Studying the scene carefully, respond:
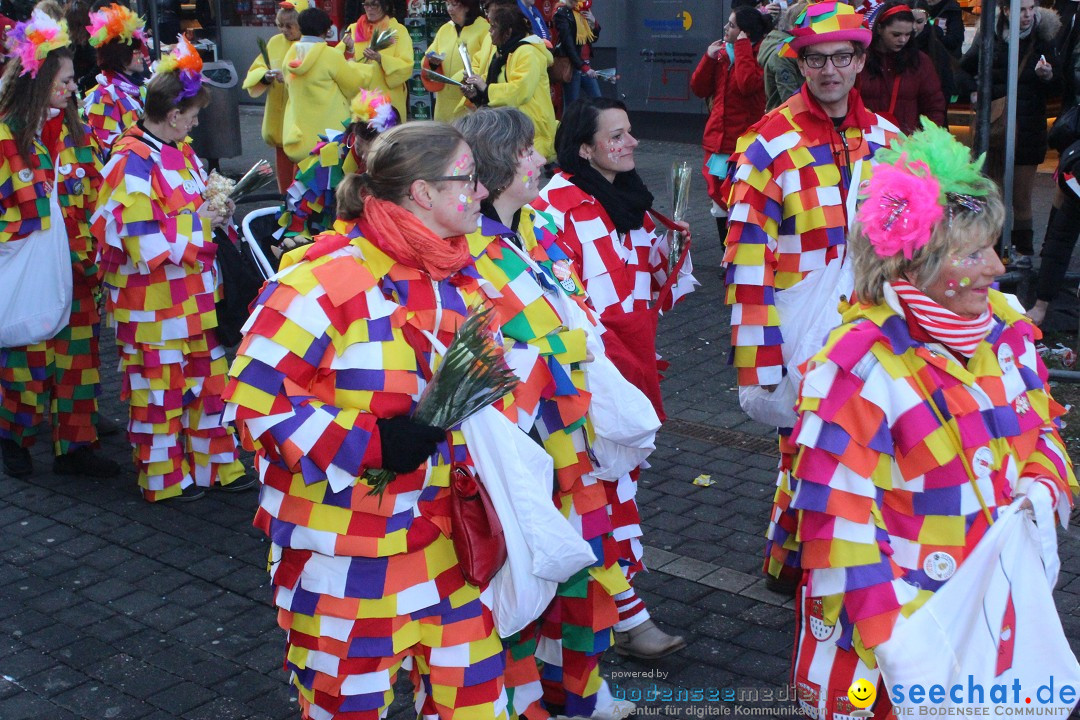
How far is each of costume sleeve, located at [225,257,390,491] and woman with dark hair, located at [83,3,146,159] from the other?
5534 mm

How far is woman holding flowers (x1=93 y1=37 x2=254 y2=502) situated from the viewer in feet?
19.2

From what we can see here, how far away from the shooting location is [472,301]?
333 centimetres

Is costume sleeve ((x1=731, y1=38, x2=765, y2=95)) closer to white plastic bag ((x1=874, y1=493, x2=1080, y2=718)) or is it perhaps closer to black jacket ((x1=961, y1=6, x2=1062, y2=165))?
black jacket ((x1=961, y1=6, x2=1062, y2=165))

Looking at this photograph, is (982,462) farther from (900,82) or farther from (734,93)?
(734,93)

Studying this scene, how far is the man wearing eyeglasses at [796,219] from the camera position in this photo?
4676 millimetres

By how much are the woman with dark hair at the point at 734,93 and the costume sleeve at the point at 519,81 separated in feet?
4.33

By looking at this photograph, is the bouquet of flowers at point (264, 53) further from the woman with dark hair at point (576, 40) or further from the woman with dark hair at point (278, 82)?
the woman with dark hair at point (576, 40)

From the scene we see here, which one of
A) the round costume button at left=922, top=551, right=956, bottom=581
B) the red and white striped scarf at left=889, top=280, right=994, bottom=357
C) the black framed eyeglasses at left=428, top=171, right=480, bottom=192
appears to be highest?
the black framed eyeglasses at left=428, top=171, right=480, bottom=192

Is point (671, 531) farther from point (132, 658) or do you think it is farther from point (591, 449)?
point (132, 658)

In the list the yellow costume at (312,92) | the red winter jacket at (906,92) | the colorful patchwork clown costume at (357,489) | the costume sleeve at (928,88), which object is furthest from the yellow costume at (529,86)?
the colorful patchwork clown costume at (357,489)

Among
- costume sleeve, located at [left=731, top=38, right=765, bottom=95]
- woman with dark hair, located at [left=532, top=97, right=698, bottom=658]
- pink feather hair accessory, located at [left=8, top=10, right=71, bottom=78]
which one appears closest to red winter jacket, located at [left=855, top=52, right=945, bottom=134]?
costume sleeve, located at [left=731, top=38, right=765, bottom=95]

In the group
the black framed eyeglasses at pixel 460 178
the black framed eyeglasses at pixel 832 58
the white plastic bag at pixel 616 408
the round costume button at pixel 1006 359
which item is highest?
the black framed eyeglasses at pixel 832 58

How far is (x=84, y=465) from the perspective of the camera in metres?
6.64

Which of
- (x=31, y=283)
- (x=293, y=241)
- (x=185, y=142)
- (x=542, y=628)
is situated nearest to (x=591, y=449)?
(x=542, y=628)
